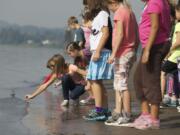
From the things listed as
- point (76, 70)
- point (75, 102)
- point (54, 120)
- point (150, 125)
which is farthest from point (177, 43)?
point (75, 102)

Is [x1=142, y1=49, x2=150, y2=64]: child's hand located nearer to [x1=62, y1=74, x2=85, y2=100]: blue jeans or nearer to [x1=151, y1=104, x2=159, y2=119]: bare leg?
[x1=151, y1=104, x2=159, y2=119]: bare leg

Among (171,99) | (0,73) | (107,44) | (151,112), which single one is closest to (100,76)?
(107,44)

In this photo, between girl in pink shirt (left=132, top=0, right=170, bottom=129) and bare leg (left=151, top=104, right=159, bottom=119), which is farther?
bare leg (left=151, top=104, right=159, bottom=119)

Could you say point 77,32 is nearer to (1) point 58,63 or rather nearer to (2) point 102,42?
(1) point 58,63

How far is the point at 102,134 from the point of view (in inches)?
299

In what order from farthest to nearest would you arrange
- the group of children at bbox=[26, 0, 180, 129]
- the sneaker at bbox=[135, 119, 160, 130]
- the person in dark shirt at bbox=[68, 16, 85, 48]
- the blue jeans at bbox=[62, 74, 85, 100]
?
the person in dark shirt at bbox=[68, 16, 85, 48] → the blue jeans at bbox=[62, 74, 85, 100] → the sneaker at bbox=[135, 119, 160, 130] → the group of children at bbox=[26, 0, 180, 129]

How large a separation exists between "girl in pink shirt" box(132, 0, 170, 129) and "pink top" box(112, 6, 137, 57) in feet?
0.89

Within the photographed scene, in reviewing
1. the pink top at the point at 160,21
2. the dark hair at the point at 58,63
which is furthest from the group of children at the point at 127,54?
the dark hair at the point at 58,63

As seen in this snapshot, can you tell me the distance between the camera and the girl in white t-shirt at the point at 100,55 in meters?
8.36

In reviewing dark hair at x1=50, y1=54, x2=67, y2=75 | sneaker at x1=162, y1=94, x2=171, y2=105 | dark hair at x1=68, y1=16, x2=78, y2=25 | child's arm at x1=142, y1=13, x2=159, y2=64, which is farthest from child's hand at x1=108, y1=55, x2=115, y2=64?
dark hair at x1=68, y1=16, x2=78, y2=25

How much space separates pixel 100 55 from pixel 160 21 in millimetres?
1091

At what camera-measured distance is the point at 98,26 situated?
8.43 metres

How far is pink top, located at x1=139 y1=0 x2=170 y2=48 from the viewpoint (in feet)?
24.9

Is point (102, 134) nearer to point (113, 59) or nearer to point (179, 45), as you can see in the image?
point (113, 59)
